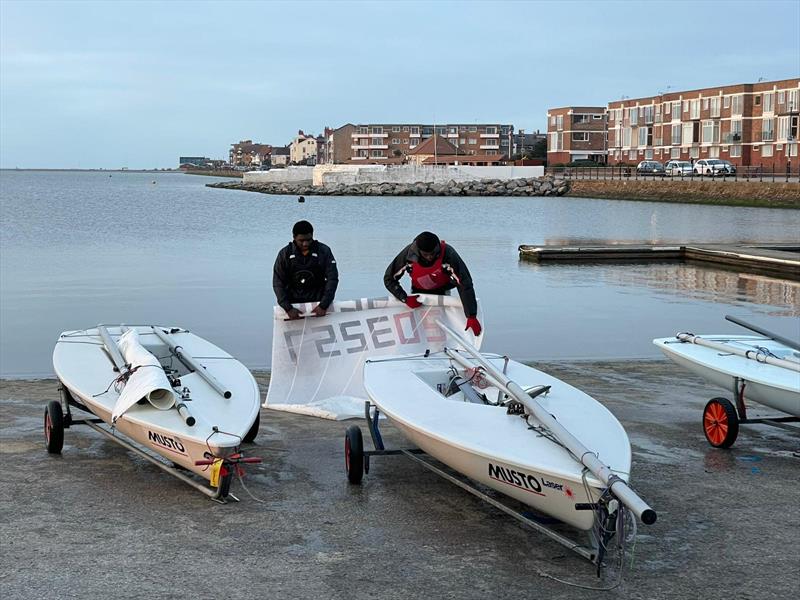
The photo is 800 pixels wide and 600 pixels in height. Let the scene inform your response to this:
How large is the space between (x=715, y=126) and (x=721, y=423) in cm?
9873

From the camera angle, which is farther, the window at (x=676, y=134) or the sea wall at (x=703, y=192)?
the window at (x=676, y=134)

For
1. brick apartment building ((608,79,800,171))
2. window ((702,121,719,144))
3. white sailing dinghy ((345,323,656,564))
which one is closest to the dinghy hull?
white sailing dinghy ((345,323,656,564))

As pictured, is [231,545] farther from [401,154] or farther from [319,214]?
[401,154]

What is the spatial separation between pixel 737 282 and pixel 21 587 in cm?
2298

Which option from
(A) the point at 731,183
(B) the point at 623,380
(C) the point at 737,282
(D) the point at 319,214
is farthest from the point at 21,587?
(A) the point at 731,183

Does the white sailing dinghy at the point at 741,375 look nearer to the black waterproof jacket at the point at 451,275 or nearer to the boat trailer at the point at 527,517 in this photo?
the black waterproof jacket at the point at 451,275

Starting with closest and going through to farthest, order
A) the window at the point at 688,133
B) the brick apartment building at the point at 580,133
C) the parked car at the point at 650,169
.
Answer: the parked car at the point at 650,169 → the window at the point at 688,133 → the brick apartment building at the point at 580,133

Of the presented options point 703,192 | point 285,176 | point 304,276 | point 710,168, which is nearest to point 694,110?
point 710,168

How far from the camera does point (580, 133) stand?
417ft

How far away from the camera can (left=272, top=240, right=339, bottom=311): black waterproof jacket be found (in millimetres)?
10352

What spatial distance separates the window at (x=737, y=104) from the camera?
97.1m

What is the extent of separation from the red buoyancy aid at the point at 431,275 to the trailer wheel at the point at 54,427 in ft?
12.3

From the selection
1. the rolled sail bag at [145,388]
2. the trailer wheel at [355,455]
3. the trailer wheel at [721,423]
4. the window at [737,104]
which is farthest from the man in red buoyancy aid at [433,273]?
the window at [737,104]

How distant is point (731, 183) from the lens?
231 ft
